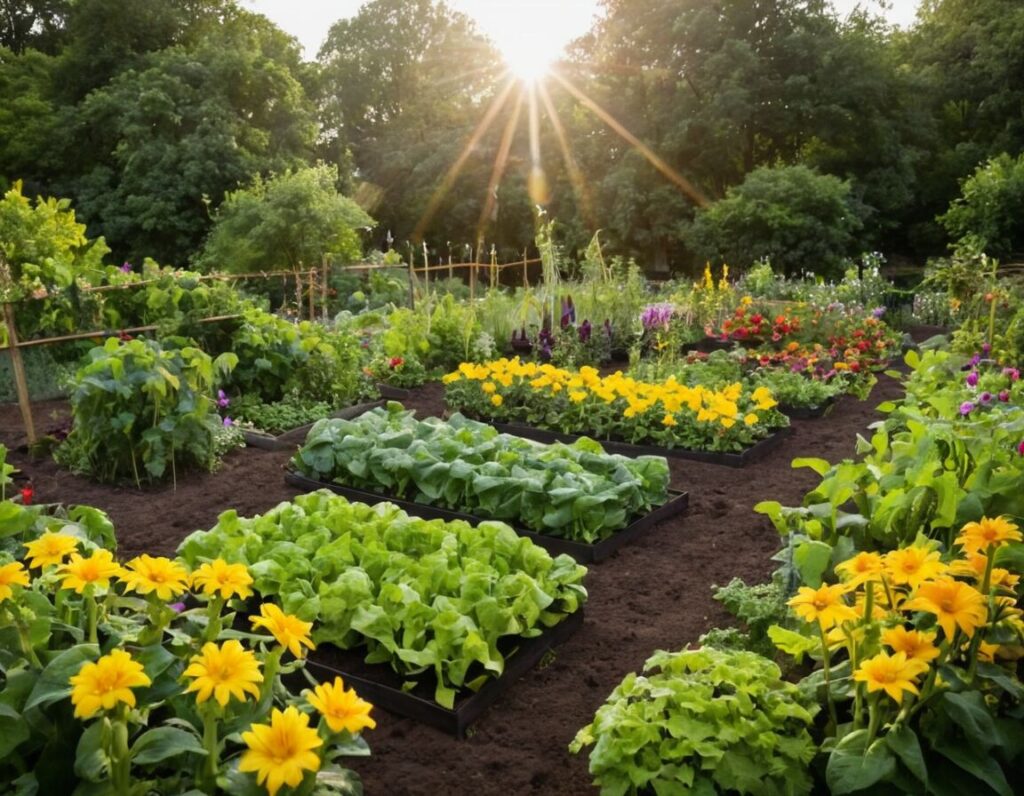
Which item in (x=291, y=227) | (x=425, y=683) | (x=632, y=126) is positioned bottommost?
(x=425, y=683)

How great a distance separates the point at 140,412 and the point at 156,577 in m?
3.76

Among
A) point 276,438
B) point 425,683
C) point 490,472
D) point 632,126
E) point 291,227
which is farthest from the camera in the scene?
point 632,126

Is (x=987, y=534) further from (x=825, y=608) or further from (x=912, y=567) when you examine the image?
(x=825, y=608)

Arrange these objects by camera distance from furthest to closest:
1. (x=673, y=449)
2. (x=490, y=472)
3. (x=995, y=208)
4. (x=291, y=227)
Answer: (x=995, y=208) → (x=291, y=227) → (x=673, y=449) → (x=490, y=472)

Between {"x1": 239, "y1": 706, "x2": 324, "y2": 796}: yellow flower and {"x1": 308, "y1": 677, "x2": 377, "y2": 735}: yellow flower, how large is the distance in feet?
0.16

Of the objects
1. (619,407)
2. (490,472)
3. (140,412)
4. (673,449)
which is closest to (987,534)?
(490,472)

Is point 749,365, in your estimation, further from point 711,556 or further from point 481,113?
point 481,113

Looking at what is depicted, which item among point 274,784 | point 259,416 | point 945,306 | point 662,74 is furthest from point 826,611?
point 662,74

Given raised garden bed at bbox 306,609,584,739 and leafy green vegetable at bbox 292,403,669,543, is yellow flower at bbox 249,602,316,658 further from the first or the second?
leafy green vegetable at bbox 292,403,669,543

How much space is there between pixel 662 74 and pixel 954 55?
879 centimetres

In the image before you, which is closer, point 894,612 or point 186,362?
point 894,612

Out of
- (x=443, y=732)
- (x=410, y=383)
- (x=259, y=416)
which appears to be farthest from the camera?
(x=410, y=383)

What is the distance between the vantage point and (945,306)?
41.7 ft

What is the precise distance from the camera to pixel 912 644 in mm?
2078
